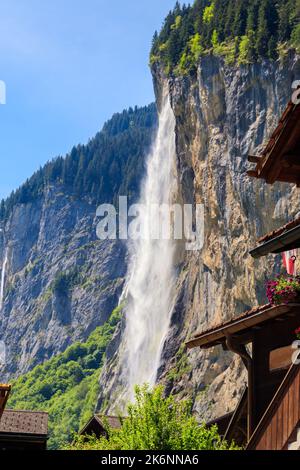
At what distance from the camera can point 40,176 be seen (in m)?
192

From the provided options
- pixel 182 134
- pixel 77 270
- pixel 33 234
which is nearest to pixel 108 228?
pixel 77 270

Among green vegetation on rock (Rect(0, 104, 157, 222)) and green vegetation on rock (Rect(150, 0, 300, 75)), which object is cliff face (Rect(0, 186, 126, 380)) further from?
green vegetation on rock (Rect(150, 0, 300, 75))

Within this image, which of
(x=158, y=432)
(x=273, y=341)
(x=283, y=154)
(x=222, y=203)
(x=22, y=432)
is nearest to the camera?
(x=158, y=432)

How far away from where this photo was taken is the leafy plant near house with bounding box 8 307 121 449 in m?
134

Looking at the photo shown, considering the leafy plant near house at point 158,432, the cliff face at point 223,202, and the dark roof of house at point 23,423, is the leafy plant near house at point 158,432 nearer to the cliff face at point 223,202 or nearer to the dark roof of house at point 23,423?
the dark roof of house at point 23,423

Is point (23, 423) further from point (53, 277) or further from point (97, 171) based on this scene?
point (97, 171)

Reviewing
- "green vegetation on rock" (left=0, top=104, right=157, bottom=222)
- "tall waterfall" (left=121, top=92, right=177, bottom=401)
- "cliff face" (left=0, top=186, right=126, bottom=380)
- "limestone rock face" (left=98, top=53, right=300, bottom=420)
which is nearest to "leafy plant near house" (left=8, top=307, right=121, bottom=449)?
"cliff face" (left=0, top=186, right=126, bottom=380)

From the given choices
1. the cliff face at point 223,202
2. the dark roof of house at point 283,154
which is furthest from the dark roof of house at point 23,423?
the cliff face at point 223,202

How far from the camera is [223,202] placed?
66625 millimetres

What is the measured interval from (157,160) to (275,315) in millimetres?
84924

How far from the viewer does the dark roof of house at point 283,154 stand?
14680 millimetres

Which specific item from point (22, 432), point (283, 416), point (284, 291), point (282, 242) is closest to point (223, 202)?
point (22, 432)

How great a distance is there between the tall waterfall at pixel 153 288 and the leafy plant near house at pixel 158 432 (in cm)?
6307

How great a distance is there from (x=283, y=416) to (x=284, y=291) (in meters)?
2.89
